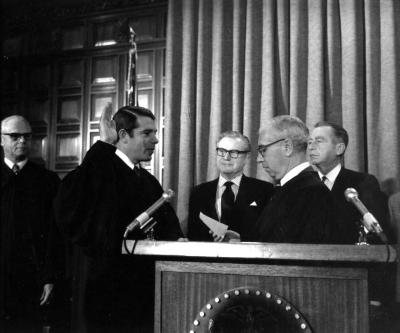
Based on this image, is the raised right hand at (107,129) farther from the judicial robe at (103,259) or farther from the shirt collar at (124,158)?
the judicial robe at (103,259)

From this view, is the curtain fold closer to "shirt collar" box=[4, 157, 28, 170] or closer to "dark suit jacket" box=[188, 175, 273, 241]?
"dark suit jacket" box=[188, 175, 273, 241]

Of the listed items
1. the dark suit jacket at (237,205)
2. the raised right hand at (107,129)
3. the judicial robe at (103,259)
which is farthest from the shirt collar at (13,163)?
the dark suit jacket at (237,205)

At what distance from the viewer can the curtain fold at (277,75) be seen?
11.3 ft

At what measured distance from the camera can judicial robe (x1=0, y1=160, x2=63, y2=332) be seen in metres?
3.08

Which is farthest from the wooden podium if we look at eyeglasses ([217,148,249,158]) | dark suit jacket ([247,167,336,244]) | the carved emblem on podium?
eyeglasses ([217,148,249,158])

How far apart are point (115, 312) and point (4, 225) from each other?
43.3 inches

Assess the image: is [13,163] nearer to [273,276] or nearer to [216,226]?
[216,226]

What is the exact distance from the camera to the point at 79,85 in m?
4.52

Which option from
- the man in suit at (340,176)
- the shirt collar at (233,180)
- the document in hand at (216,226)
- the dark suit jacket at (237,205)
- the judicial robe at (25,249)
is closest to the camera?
the document in hand at (216,226)

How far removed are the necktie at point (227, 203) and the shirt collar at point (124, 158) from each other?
719mm

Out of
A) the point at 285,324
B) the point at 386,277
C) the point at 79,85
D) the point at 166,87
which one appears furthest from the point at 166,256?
the point at 79,85

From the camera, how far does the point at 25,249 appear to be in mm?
3127

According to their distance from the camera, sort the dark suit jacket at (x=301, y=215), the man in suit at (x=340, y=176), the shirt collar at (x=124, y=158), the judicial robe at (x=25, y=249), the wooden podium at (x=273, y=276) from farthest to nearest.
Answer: the judicial robe at (x=25, y=249)
the man in suit at (x=340, y=176)
the shirt collar at (x=124, y=158)
the dark suit jacket at (x=301, y=215)
the wooden podium at (x=273, y=276)

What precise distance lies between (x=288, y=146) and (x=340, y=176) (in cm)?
94
